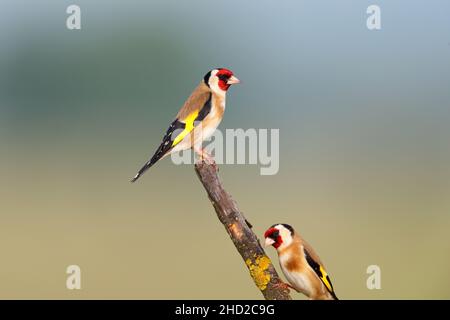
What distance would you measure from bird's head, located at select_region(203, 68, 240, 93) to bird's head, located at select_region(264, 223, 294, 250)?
106cm

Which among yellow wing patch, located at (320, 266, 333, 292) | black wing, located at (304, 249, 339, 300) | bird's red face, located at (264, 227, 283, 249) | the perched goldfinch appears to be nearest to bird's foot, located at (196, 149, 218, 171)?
the perched goldfinch

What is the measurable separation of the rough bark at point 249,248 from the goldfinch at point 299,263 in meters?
0.32

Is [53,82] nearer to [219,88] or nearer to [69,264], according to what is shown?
[69,264]

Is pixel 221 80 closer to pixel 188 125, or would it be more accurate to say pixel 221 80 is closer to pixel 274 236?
pixel 188 125

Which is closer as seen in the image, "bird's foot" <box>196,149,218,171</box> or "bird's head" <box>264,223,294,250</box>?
"bird's foot" <box>196,149,218,171</box>

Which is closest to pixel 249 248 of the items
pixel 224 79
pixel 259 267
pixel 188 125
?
pixel 259 267

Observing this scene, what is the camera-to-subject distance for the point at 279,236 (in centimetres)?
315

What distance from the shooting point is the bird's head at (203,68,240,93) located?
3766 millimetres

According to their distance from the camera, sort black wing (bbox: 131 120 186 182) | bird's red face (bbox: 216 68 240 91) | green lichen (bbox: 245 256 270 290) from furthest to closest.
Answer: bird's red face (bbox: 216 68 240 91), black wing (bbox: 131 120 186 182), green lichen (bbox: 245 256 270 290)

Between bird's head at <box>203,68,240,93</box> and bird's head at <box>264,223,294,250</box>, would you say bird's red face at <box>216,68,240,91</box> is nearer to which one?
bird's head at <box>203,68,240,93</box>

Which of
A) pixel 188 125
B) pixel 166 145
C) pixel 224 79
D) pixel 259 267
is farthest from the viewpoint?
pixel 224 79

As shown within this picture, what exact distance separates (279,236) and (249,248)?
1.39 ft
